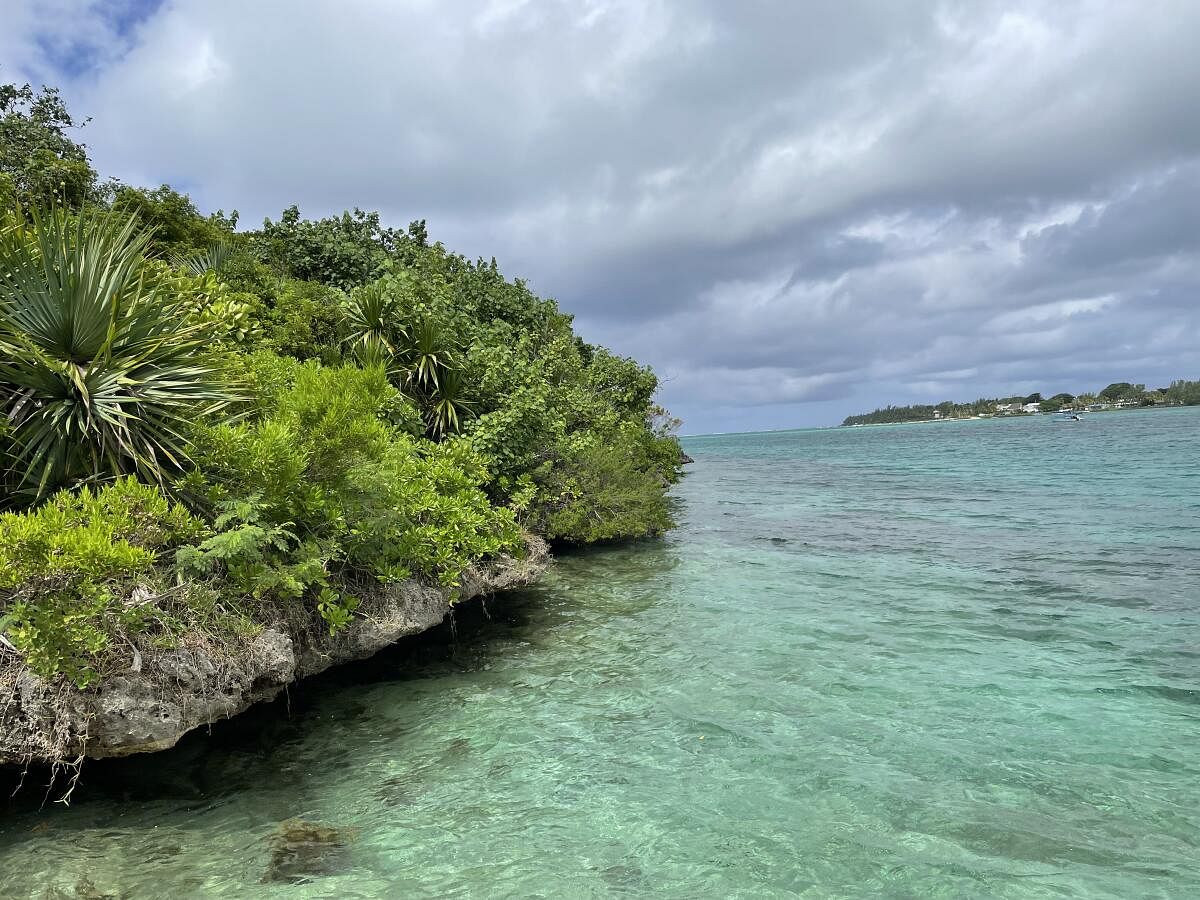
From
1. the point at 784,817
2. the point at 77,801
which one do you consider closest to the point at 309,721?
the point at 77,801

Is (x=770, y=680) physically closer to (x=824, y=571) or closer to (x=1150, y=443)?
(x=824, y=571)

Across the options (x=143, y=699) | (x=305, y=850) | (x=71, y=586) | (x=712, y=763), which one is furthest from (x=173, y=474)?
(x=712, y=763)

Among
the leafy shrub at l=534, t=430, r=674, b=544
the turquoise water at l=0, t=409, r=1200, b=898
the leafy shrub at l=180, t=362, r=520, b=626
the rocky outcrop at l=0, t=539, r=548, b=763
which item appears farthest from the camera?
the leafy shrub at l=534, t=430, r=674, b=544

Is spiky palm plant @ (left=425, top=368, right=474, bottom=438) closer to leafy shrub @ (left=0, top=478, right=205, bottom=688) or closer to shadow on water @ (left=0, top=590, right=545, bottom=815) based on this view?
shadow on water @ (left=0, top=590, right=545, bottom=815)

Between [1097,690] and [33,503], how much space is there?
10.4 metres

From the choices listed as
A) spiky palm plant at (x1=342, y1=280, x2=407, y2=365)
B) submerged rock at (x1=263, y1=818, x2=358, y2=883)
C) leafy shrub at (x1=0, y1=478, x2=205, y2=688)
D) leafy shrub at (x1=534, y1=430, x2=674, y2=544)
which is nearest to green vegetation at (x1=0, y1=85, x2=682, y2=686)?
leafy shrub at (x1=0, y1=478, x2=205, y2=688)

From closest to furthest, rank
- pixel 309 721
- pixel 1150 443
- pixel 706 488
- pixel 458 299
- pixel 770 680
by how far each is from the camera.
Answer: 1. pixel 309 721
2. pixel 770 680
3. pixel 458 299
4. pixel 706 488
5. pixel 1150 443

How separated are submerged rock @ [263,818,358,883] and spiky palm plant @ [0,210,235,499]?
3258mm

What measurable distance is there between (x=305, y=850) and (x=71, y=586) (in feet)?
8.04

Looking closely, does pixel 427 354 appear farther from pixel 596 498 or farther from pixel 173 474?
pixel 173 474

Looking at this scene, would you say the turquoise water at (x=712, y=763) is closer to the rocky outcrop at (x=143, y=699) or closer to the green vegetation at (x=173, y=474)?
the rocky outcrop at (x=143, y=699)

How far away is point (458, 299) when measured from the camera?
667 inches

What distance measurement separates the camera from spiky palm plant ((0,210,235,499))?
224 inches

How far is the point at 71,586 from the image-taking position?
15.3ft
